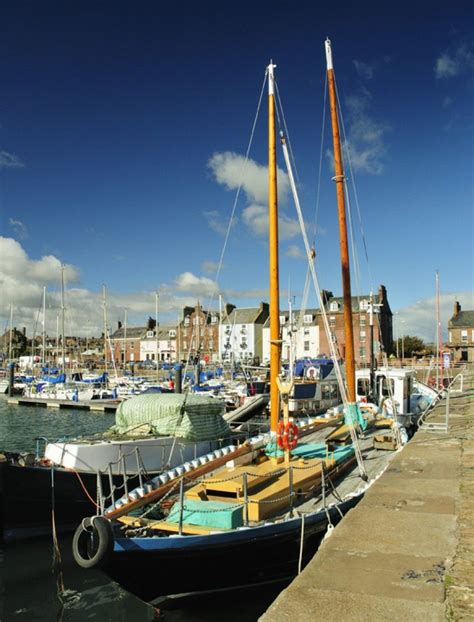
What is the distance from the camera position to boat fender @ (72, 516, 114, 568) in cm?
848

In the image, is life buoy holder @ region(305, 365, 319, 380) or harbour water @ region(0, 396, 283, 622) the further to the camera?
life buoy holder @ region(305, 365, 319, 380)

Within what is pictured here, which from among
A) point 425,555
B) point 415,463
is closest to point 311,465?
point 415,463

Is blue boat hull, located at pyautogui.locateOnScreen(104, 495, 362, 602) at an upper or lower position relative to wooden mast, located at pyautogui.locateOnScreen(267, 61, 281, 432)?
lower

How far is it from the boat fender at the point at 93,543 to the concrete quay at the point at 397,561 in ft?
12.9

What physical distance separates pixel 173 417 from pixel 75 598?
6.98m

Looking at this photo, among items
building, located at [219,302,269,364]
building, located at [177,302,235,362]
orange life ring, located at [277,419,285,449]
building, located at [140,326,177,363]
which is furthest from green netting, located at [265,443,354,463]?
building, located at [140,326,177,363]

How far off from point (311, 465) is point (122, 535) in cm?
485

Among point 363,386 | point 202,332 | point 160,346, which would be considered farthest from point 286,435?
point 160,346

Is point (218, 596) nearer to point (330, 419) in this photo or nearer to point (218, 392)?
point (330, 419)

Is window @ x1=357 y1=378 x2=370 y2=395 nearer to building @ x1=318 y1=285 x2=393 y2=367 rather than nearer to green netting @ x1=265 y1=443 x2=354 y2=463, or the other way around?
green netting @ x1=265 y1=443 x2=354 y2=463

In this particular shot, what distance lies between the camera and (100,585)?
12953mm

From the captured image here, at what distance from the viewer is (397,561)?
595cm

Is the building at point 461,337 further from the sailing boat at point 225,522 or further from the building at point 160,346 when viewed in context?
the sailing boat at point 225,522

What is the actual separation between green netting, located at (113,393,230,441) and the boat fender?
8.52 m
